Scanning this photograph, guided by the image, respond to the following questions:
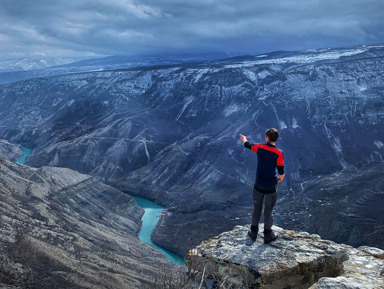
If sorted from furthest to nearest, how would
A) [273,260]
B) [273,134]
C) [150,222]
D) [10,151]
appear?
1. [10,151]
2. [150,222]
3. [273,134]
4. [273,260]

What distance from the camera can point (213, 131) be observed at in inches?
2894

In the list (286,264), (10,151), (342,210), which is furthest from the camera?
(10,151)

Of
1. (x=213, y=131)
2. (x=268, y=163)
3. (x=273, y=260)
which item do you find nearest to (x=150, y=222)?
(x=213, y=131)

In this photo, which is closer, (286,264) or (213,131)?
(286,264)

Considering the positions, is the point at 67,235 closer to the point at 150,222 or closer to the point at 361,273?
the point at 150,222

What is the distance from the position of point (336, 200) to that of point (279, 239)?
3900 cm

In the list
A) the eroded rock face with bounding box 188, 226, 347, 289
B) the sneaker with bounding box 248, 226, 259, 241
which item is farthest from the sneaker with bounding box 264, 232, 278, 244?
the sneaker with bounding box 248, 226, 259, 241

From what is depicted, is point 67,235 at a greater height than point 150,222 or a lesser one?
greater

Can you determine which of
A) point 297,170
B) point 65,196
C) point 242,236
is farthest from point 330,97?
point 242,236

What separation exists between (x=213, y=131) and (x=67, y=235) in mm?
48462

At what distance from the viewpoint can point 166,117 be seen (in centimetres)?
8556

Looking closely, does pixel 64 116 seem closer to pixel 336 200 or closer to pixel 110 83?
pixel 110 83

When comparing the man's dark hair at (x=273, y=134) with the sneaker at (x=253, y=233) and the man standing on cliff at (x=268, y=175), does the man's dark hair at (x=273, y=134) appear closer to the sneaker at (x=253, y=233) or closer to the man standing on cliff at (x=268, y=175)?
the man standing on cliff at (x=268, y=175)

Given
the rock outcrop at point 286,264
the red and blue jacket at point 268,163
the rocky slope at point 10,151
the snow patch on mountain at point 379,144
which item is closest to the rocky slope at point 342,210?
the snow patch on mountain at point 379,144
